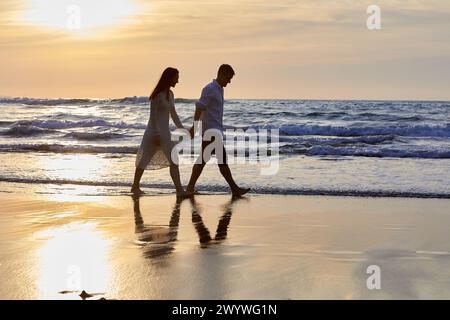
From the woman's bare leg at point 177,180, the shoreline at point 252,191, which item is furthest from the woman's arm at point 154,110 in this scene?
the shoreline at point 252,191

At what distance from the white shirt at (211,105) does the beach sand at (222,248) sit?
3.70 ft

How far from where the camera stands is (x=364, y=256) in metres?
6.46

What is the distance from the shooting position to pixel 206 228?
796 cm

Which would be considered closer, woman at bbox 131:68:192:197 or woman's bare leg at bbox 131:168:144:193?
woman at bbox 131:68:192:197

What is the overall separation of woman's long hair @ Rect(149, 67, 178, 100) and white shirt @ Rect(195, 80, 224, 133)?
51cm

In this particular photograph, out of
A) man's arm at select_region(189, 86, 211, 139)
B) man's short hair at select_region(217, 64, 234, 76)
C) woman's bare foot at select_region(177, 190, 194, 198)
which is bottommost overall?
woman's bare foot at select_region(177, 190, 194, 198)

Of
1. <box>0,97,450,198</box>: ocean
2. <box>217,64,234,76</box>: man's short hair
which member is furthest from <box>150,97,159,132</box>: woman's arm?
<box>0,97,450,198</box>: ocean

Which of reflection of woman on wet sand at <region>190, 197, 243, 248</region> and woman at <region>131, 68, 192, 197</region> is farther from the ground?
woman at <region>131, 68, 192, 197</region>

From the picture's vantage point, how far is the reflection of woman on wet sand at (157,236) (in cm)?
664

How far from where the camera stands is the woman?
34.2 feet

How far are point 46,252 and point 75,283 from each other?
1.22 metres

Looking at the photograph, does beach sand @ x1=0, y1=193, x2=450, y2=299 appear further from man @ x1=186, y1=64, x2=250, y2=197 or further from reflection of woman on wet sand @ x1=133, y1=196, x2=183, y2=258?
man @ x1=186, y1=64, x2=250, y2=197

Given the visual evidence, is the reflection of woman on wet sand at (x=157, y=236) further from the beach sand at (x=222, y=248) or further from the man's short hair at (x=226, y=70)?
the man's short hair at (x=226, y=70)
